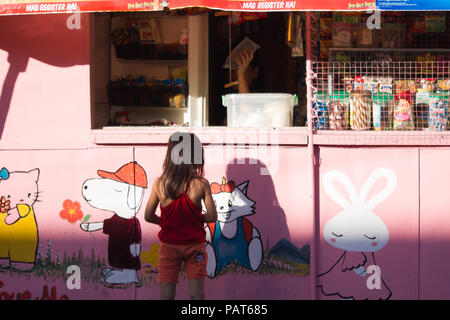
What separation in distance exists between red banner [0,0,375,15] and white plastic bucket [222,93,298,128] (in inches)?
39.0

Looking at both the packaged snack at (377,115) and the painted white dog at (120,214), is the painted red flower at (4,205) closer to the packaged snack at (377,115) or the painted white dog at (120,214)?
the painted white dog at (120,214)

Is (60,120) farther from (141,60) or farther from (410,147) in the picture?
(410,147)

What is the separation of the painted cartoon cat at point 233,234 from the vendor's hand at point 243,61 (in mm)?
1687

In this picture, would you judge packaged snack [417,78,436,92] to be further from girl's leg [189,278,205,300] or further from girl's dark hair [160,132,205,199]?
girl's leg [189,278,205,300]

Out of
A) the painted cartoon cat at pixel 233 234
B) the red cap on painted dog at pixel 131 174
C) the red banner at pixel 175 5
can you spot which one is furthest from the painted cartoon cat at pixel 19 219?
the painted cartoon cat at pixel 233 234

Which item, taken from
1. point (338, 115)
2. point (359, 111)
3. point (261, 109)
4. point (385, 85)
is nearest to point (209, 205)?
point (261, 109)

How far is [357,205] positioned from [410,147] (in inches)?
28.0

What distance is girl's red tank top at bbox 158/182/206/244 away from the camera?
15.3 ft

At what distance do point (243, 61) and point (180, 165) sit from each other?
102 inches

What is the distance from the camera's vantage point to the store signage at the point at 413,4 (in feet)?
17.0

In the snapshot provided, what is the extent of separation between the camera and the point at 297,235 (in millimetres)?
5676

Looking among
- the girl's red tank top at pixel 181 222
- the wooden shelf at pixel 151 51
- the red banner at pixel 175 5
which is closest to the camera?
the girl's red tank top at pixel 181 222

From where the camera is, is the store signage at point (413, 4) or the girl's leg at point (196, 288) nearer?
the girl's leg at point (196, 288)
